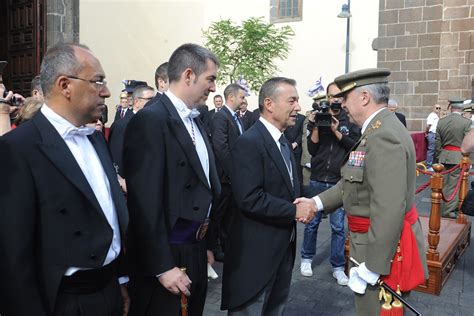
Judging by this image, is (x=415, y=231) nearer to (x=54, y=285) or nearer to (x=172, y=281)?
(x=172, y=281)

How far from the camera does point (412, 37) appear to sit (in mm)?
13359

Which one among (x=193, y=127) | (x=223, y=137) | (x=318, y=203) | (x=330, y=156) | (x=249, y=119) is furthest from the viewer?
(x=249, y=119)

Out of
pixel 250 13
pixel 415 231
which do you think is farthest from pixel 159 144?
pixel 250 13

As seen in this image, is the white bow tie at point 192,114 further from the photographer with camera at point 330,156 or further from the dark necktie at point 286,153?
the photographer with camera at point 330,156

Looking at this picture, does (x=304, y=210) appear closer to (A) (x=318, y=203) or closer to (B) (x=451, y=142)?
(A) (x=318, y=203)

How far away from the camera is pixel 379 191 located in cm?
238

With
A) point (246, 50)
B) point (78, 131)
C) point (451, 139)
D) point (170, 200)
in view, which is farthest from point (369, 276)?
point (246, 50)

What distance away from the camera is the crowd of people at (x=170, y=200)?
5.43 ft

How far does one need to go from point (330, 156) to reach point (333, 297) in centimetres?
141

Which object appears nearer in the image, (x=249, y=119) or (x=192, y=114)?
(x=192, y=114)

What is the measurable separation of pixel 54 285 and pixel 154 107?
1.02 metres

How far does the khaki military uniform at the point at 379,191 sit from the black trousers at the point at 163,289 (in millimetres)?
917

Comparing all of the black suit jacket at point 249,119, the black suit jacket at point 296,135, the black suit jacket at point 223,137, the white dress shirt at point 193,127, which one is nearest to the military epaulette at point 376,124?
the white dress shirt at point 193,127

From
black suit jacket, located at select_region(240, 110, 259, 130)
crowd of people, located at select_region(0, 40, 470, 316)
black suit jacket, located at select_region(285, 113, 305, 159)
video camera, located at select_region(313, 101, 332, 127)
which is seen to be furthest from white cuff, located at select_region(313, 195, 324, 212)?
black suit jacket, located at select_region(240, 110, 259, 130)
